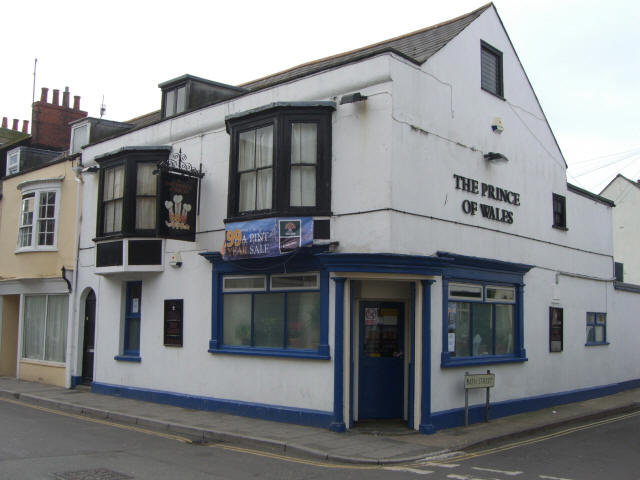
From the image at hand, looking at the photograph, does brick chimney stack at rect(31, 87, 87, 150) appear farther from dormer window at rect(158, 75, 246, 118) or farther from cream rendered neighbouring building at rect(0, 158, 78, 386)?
dormer window at rect(158, 75, 246, 118)

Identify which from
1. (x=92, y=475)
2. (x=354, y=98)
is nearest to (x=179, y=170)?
(x=354, y=98)

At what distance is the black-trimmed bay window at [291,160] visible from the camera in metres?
12.7

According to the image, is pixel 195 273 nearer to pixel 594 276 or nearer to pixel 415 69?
pixel 415 69

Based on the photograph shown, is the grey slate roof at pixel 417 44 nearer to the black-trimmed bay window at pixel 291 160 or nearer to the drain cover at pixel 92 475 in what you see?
the black-trimmed bay window at pixel 291 160

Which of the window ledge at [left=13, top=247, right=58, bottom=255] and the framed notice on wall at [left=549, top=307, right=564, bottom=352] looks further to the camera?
the window ledge at [left=13, top=247, right=58, bottom=255]

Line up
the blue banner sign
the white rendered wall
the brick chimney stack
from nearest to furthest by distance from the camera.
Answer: the blue banner sign
the brick chimney stack
the white rendered wall

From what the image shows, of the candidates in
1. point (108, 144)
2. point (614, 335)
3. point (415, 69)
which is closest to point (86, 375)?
point (108, 144)

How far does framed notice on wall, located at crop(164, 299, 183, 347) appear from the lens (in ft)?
50.8

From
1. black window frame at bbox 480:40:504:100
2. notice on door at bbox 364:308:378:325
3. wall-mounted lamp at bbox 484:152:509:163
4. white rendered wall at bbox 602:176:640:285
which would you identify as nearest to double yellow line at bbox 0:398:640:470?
notice on door at bbox 364:308:378:325

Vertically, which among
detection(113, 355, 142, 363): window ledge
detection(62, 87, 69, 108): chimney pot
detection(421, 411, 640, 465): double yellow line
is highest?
detection(62, 87, 69, 108): chimney pot

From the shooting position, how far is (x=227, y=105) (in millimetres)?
15031

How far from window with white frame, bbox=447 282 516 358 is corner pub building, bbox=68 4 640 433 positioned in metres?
0.05

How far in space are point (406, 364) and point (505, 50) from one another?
850 centimetres

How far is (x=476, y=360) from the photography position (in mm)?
13578
